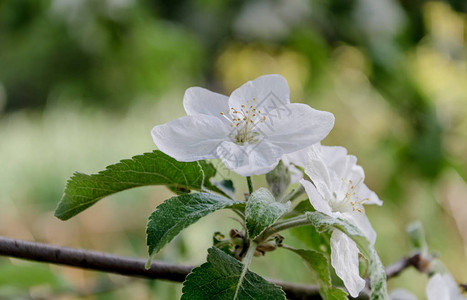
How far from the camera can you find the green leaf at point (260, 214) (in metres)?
0.26

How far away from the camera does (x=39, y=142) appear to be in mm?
1810

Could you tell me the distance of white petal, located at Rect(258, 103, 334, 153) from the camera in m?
0.30

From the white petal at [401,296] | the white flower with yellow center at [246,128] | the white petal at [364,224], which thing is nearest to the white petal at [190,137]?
the white flower with yellow center at [246,128]

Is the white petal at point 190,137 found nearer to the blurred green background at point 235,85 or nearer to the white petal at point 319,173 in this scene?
the white petal at point 319,173

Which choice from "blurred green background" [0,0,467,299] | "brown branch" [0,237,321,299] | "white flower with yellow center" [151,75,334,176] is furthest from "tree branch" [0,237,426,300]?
"blurred green background" [0,0,467,299]

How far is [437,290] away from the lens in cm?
38

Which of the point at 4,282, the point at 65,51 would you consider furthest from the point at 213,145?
the point at 65,51

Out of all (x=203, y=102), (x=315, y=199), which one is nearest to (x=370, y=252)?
(x=315, y=199)

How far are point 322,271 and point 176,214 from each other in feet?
0.37

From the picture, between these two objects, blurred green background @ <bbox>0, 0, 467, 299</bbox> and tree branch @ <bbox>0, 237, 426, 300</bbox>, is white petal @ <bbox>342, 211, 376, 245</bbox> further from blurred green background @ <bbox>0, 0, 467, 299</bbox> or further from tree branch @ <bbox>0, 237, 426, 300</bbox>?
blurred green background @ <bbox>0, 0, 467, 299</bbox>

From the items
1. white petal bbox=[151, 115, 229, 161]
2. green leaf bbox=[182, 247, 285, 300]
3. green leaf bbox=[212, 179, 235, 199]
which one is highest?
white petal bbox=[151, 115, 229, 161]

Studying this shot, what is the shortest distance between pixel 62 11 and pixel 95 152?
651 mm

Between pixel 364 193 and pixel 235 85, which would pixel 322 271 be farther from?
pixel 235 85

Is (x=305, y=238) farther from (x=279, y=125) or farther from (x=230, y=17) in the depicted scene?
(x=230, y=17)
